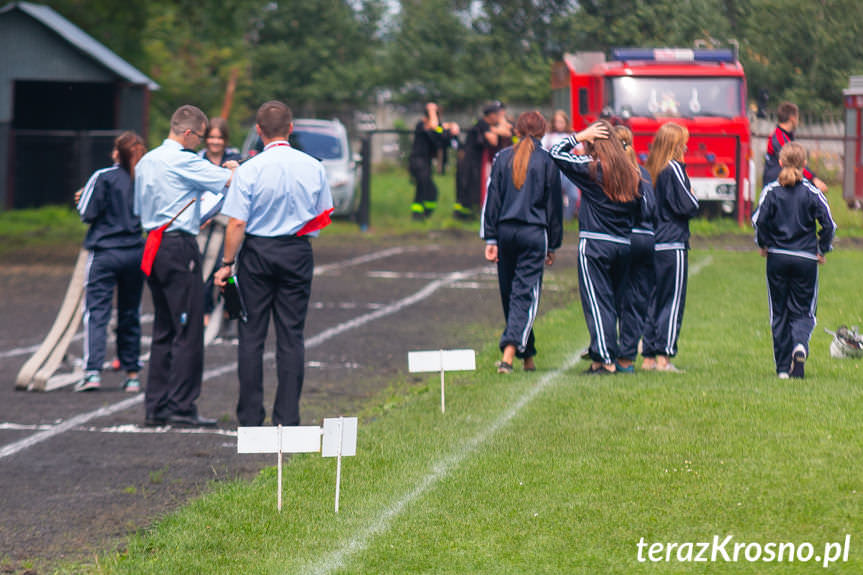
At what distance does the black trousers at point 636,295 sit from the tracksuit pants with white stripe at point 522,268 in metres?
0.66

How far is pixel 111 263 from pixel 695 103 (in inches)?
604

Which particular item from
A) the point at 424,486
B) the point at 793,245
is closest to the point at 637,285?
the point at 793,245

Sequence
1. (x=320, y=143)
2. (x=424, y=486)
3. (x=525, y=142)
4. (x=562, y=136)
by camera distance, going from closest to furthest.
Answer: (x=424, y=486), (x=525, y=142), (x=562, y=136), (x=320, y=143)

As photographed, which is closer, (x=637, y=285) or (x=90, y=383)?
(x=637, y=285)

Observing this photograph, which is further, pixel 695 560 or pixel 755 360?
pixel 755 360

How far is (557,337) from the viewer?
1295 centimetres

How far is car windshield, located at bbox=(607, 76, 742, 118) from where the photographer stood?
79.2 ft

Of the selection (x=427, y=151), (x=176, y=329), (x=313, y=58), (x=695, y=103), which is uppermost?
(x=313, y=58)

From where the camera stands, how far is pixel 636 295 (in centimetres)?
1065

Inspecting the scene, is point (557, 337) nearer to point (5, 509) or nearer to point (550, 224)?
point (550, 224)

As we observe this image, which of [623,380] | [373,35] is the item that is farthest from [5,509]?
[373,35]

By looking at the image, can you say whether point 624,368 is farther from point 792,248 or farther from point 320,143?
point 320,143

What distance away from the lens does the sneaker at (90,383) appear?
11.1 metres

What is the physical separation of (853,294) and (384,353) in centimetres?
569
